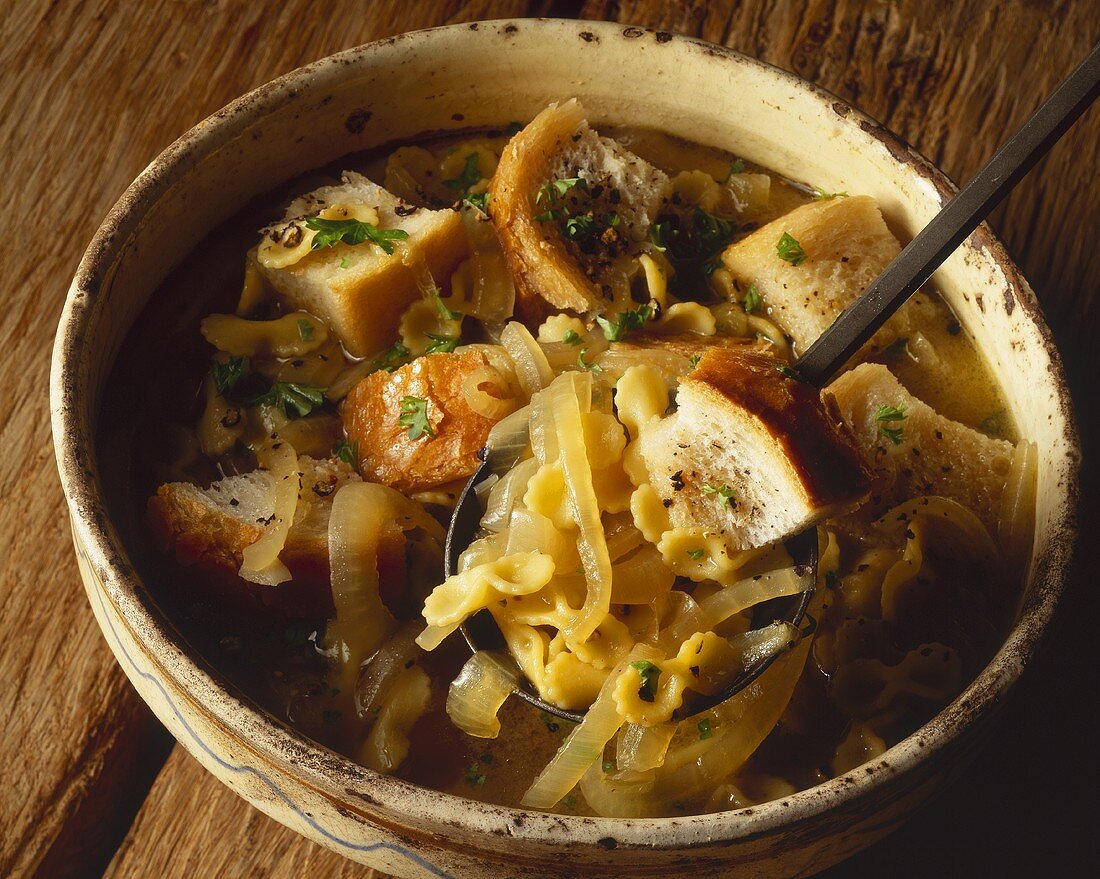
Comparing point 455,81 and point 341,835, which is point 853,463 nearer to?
point 341,835

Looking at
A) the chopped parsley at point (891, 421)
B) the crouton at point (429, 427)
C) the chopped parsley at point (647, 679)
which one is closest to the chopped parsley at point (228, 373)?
the crouton at point (429, 427)

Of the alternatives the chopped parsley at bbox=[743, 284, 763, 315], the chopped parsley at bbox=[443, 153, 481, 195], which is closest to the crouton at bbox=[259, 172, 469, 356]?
the chopped parsley at bbox=[443, 153, 481, 195]

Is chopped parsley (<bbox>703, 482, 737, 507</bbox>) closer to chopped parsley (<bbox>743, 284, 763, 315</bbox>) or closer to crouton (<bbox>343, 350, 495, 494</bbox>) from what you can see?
crouton (<bbox>343, 350, 495, 494</bbox>)

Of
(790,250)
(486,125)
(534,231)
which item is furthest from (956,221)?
(486,125)

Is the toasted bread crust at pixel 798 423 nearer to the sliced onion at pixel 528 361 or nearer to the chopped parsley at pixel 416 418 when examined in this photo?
the sliced onion at pixel 528 361

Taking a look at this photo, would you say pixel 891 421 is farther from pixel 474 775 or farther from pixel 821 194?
pixel 474 775

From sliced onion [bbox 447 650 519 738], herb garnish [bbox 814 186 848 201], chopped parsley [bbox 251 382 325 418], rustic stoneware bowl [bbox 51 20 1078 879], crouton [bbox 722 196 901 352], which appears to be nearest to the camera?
rustic stoneware bowl [bbox 51 20 1078 879]
